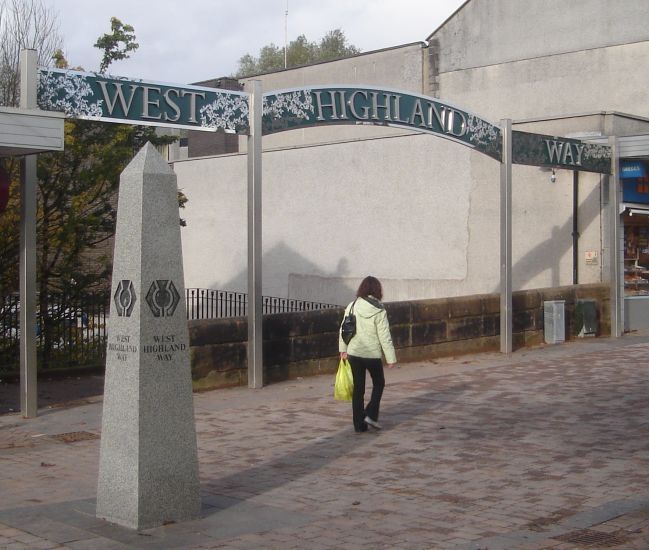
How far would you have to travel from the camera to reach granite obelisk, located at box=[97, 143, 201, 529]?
Answer: 6441 mm

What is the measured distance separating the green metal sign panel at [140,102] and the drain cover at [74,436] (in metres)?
3.54

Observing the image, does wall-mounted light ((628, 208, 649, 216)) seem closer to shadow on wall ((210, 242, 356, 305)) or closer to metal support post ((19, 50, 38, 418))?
shadow on wall ((210, 242, 356, 305))

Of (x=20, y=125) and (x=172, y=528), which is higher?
(x=20, y=125)

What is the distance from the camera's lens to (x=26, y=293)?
10.5m

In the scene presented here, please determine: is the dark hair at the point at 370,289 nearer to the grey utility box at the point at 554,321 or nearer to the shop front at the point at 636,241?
the grey utility box at the point at 554,321

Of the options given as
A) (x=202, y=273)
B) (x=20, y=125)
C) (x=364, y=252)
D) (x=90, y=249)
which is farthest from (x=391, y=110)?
(x=202, y=273)

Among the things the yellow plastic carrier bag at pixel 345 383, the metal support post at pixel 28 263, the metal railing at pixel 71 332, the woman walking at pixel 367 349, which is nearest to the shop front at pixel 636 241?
the metal railing at pixel 71 332

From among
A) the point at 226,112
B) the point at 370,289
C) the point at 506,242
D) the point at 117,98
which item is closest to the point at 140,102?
the point at 117,98

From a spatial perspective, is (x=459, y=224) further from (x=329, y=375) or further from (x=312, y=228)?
(x=329, y=375)

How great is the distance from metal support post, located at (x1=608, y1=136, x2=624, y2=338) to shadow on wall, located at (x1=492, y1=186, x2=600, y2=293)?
900mm

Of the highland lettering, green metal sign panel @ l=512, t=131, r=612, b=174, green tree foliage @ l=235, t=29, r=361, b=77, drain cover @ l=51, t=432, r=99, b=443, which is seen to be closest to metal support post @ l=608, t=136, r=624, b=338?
green metal sign panel @ l=512, t=131, r=612, b=174

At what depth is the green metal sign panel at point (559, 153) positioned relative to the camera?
58.9ft

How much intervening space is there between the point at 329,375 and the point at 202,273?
17.2 m

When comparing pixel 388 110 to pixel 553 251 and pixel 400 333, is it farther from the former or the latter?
pixel 553 251
